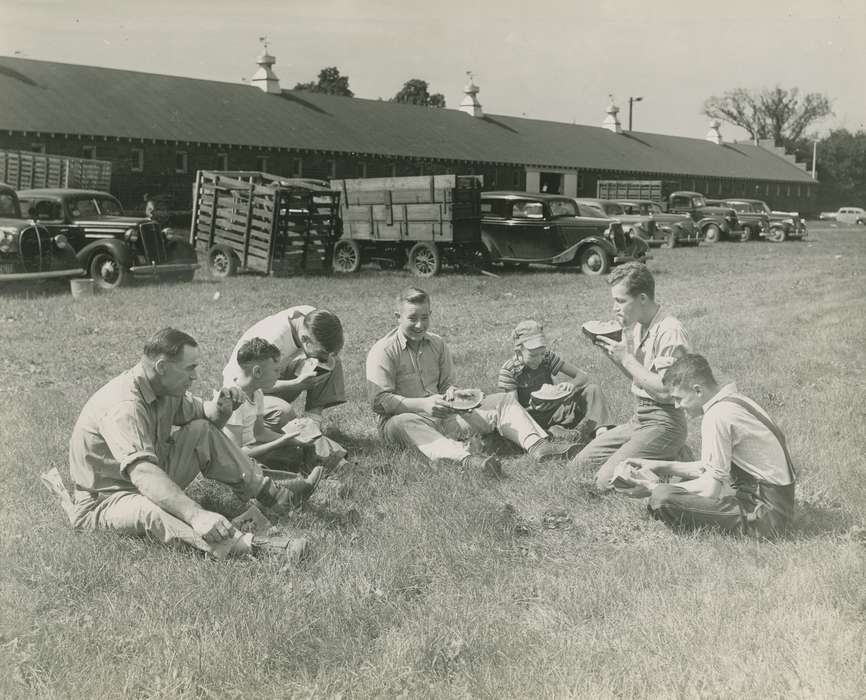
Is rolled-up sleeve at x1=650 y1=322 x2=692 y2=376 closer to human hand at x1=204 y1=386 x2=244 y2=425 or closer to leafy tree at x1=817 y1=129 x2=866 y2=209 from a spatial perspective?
human hand at x1=204 y1=386 x2=244 y2=425

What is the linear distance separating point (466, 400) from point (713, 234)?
98.7 ft

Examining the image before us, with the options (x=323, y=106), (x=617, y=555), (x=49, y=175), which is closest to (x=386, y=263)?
(x=49, y=175)

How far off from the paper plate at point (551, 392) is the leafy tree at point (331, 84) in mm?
64899

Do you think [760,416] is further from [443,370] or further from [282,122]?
[282,122]

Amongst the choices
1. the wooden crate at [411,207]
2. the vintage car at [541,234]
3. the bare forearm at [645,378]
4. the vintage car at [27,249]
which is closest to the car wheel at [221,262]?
the wooden crate at [411,207]

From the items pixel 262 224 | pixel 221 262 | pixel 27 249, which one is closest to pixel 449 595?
pixel 27 249

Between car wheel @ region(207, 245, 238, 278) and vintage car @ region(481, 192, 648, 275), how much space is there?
5544 mm

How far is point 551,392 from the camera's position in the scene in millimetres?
6145

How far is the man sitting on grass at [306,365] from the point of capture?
222 inches

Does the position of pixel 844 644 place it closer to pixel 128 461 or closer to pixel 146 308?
pixel 128 461

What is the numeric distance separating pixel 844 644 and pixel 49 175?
19.0 m

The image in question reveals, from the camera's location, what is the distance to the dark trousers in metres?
4.23

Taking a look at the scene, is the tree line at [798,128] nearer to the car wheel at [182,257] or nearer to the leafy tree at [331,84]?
the leafy tree at [331,84]

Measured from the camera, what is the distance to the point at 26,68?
1154 inches
